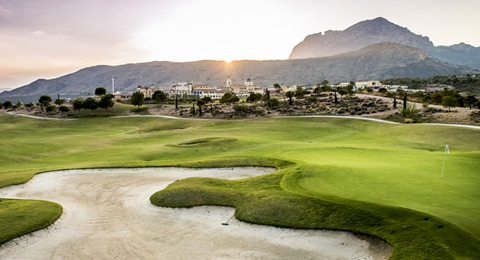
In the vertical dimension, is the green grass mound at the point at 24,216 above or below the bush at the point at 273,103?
below

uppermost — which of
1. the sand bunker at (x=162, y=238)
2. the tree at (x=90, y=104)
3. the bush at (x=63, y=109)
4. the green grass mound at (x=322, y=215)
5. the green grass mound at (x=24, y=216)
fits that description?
the tree at (x=90, y=104)

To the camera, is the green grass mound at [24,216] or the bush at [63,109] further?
the bush at [63,109]

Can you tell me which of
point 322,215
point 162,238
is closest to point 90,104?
point 162,238

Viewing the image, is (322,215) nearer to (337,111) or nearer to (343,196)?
(343,196)

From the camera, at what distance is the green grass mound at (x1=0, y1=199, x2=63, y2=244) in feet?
46.5

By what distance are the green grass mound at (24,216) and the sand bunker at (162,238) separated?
356mm

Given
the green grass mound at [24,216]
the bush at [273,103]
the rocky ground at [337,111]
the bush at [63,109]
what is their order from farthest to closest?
the bush at [63,109] < the bush at [273,103] < the rocky ground at [337,111] < the green grass mound at [24,216]

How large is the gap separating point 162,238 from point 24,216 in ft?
22.1

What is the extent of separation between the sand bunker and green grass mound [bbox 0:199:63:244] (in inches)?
14.0

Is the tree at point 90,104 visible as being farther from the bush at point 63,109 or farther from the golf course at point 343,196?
the golf course at point 343,196

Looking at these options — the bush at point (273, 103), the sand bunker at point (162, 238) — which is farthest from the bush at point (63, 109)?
the sand bunker at point (162, 238)

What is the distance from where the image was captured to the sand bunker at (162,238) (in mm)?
12320

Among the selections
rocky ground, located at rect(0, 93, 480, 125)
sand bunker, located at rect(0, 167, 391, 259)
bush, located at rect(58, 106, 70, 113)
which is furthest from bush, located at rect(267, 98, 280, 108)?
sand bunker, located at rect(0, 167, 391, 259)

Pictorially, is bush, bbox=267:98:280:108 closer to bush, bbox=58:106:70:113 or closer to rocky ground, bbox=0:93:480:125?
rocky ground, bbox=0:93:480:125
